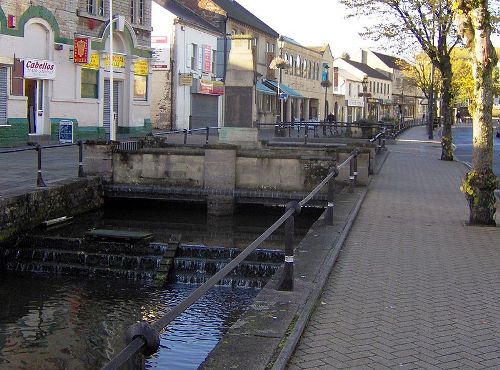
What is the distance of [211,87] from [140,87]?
11501 mm

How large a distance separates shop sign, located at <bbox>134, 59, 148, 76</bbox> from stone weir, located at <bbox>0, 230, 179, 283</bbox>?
2245 cm

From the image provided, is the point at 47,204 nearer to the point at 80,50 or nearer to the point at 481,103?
the point at 481,103

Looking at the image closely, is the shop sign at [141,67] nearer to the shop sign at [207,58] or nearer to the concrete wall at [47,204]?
the shop sign at [207,58]

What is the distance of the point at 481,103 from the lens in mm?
11422

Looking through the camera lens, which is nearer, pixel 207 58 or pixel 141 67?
pixel 141 67

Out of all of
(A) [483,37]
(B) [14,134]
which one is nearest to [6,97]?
(B) [14,134]

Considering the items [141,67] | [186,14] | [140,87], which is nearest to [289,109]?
[186,14]

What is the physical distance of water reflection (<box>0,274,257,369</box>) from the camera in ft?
24.7

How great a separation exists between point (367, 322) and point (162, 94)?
3631 cm

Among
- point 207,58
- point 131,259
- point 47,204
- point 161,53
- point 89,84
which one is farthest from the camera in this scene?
point 207,58

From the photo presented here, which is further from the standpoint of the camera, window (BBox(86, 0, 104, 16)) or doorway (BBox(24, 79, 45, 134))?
window (BBox(86, 0, 104, 16))

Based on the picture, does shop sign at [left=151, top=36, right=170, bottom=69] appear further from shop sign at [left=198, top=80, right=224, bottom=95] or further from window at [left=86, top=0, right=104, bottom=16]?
window at [left=86, top=0, right=104, bottom=16]

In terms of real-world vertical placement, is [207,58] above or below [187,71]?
above

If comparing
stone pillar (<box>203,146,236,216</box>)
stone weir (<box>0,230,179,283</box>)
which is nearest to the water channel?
stone weir (<box>0,230,179,283</box>)
